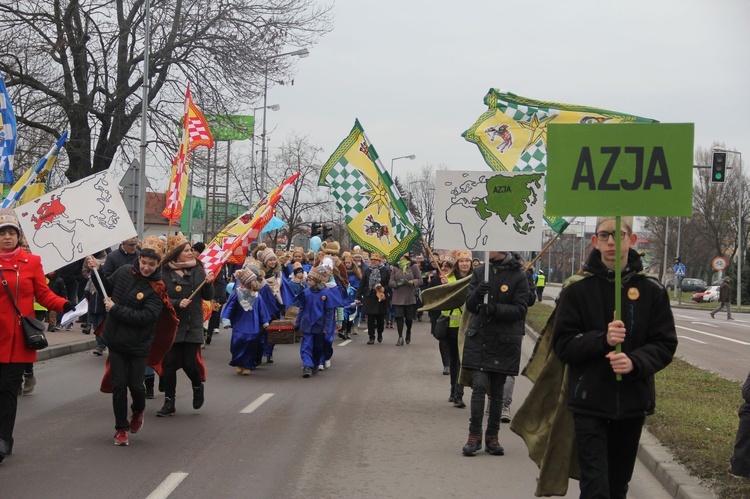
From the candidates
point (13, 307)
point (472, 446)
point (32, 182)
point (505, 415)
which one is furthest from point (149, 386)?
point (472, 446)

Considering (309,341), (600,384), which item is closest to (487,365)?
(600,384)

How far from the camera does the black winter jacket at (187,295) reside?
9.63 m

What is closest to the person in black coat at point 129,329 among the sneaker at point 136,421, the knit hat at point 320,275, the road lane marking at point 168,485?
the sneaker at point 136,421

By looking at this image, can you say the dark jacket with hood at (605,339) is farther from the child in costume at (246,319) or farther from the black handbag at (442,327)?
the child in costume at (246,319)

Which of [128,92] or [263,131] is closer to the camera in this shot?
[128,92]

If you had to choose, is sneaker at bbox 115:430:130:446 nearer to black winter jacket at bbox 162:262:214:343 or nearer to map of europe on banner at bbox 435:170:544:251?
black winter jacket at bbox 162:262:214:343

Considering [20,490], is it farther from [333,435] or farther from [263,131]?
[263,131]

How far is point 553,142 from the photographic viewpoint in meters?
4.80

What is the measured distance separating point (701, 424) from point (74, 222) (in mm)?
6271

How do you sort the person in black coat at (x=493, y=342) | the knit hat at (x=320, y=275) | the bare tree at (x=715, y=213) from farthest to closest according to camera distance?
the bare tree at (x=715, y=213) < the knit hat at (x=320, y=275) < the person in black coat at (x=493, y=342)

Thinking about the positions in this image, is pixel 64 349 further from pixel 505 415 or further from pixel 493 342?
pixel 493 342

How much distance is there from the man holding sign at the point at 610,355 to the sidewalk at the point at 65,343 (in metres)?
11.6

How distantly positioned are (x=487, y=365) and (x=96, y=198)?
396 centimetres

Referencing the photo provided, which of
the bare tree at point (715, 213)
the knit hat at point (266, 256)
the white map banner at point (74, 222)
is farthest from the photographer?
the bare tree at point (715, 213)
